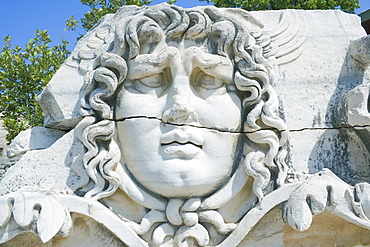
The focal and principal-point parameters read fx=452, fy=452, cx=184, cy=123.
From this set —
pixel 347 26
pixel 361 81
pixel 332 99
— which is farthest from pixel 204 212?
pixel 347 26

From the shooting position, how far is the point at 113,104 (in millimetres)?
2576

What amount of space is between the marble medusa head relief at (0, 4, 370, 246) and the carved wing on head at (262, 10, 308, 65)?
0.63ft

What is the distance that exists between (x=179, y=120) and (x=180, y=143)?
0.13 metres

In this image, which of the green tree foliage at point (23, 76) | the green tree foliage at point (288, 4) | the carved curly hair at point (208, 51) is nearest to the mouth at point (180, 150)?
the carved curly hair at point (208, 51)

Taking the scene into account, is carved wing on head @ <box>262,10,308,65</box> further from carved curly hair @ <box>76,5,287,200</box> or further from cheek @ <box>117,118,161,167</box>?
cheek @ <box>117,118,161,167</box>

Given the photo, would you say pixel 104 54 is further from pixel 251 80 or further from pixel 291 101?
pixel 291 101

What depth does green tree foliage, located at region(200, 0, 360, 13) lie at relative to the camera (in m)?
7.85

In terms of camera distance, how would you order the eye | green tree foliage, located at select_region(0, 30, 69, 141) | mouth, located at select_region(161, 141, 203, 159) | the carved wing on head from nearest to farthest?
1. mouth, located at select_region(161, 141, 203, 159)
2. the eye
3. the carved wing on head
4. green tree foliage, located at select_region(0, 30, 69, 141)

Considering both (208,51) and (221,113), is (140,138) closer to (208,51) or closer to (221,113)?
(221,113)

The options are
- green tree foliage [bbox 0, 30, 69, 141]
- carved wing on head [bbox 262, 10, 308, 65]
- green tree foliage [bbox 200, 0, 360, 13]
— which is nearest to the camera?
carved wing on head [bbox 262, 10, 308, 65]

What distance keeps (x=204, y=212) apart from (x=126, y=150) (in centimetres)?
56

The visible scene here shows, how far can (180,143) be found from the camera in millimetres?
2465

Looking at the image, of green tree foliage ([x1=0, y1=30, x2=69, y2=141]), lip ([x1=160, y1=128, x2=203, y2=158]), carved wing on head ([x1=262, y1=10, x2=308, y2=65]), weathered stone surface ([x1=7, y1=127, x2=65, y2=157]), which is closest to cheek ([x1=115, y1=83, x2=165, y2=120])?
lip ([x1=160, y1=128, x2=203, y2=158])

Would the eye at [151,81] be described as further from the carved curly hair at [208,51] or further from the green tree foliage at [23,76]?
the green tree foliage at [23,76]
